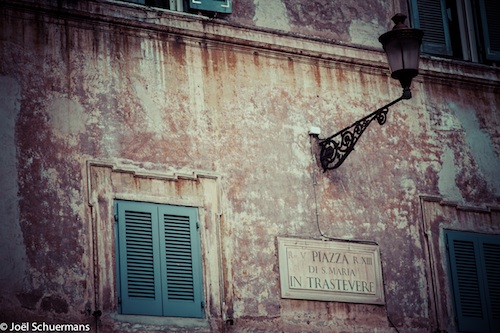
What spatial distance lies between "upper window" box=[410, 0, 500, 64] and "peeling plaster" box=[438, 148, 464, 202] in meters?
1.46

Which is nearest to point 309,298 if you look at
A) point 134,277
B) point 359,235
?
point 359,235

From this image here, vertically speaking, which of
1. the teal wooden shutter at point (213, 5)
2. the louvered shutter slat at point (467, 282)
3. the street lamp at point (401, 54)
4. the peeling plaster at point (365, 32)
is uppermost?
the teal wooden shutter at point (213, 5)

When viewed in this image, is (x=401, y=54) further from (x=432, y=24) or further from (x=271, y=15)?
(x=432, y=24)

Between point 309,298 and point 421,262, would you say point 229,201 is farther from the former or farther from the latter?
point 421,262

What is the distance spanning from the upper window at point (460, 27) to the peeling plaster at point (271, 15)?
2040 millimetres

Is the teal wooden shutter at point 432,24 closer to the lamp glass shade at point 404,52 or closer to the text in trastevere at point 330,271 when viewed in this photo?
the lamp glass shade at point 404,52

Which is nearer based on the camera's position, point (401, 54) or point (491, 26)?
point (401, 54)

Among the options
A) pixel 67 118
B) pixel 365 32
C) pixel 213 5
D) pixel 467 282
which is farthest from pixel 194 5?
pixel 467 282

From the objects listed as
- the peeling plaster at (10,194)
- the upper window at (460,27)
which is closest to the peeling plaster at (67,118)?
the peeling plaster at (10,194)

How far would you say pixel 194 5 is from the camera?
47.9ft

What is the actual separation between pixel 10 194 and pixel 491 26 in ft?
24.0

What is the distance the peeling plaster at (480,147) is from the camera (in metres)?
16.0

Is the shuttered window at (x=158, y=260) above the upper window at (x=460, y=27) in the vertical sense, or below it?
below

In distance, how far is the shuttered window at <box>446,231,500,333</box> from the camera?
49.4 ft
